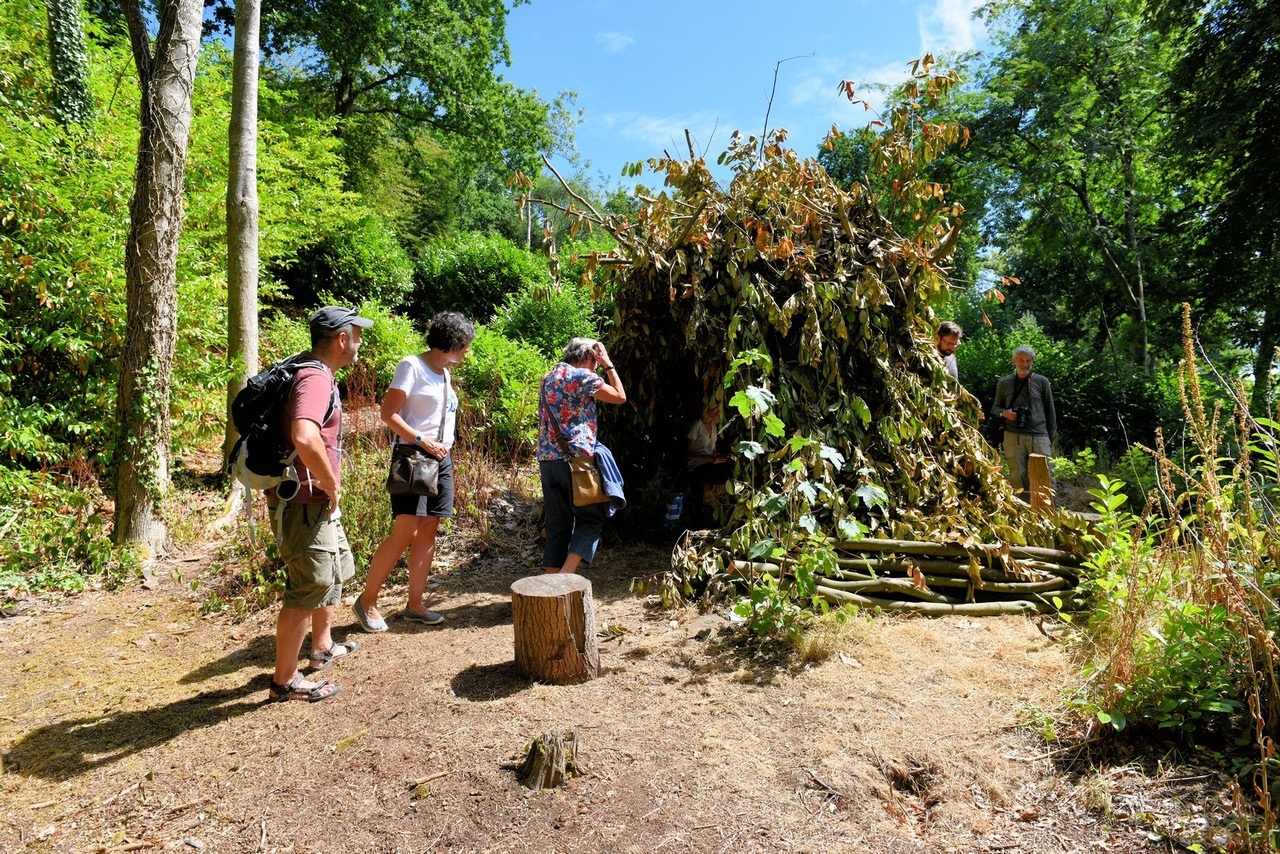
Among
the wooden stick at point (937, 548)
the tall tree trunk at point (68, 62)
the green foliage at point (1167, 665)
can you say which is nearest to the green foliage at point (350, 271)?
the tall tree trunk at point (68, 62)

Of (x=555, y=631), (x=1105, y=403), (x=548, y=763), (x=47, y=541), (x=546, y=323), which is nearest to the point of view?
(x=548, y=763)

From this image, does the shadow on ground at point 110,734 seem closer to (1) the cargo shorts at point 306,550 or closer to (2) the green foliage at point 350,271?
(1) the cargo shorts at point 306,550

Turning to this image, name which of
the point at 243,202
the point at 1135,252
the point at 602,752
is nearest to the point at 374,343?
the point at 243,202

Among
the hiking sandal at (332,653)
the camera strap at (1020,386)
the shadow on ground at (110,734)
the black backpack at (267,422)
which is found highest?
the camera strap at (1020,386)

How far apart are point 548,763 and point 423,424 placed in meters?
2.03

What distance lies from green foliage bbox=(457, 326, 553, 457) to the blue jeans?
117 inches

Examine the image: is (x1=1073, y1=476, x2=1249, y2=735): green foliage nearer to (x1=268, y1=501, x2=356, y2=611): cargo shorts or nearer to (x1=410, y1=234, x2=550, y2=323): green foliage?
(x1=268, y1=501, x2=356, y2=611): cargo shorts

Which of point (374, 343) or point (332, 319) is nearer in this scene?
point (332, 319)

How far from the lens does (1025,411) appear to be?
716 centimetres

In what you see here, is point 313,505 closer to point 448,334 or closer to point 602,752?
point 448,334

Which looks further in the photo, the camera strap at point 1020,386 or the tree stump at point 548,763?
the camera strap at point 1020,386

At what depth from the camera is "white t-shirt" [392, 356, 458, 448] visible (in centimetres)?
388

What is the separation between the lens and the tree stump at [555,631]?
3.35 m

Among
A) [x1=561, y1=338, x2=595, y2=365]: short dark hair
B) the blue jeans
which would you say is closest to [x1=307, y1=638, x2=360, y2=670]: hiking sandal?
the blue jeans
